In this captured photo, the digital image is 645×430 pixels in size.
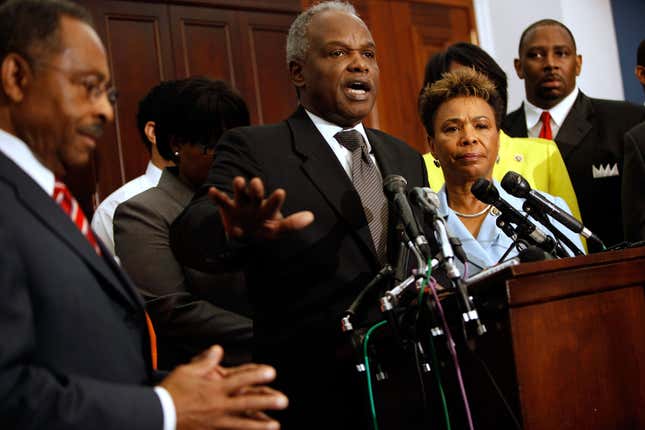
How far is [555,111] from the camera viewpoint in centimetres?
397

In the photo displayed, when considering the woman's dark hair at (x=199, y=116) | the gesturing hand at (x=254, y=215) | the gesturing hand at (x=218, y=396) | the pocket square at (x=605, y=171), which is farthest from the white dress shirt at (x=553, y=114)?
the gesturing hand at (x=218, y=396)

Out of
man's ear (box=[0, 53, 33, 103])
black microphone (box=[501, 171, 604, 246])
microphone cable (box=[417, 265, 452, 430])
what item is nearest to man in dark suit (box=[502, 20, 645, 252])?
black microphone (box=[501, 171, 604, 246])

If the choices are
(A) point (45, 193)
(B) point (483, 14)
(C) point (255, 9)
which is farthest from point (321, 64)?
(B) point (483, 14)

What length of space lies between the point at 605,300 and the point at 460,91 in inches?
52.1

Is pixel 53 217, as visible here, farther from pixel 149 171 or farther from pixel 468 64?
pixel 468 64

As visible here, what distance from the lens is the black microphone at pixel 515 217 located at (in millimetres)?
2291

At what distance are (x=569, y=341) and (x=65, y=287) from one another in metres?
1.09

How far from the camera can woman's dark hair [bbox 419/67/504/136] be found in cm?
317

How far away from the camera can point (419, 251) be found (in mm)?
1875

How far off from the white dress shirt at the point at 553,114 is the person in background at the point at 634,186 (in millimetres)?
650

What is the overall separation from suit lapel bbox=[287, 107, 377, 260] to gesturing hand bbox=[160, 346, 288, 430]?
32.3 inches

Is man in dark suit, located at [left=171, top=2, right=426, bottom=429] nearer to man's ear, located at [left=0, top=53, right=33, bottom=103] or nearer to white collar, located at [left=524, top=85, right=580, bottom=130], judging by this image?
man's ear, located at [left=0, top=53, right=33, bottom=103]

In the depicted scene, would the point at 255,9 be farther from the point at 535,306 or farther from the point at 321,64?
the point at 535,306

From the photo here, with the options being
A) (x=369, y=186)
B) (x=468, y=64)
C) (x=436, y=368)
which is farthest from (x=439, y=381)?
(x=468, y=64)
